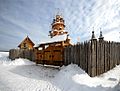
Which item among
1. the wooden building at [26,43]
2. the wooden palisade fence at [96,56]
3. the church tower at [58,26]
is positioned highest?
the church tower at [58,26]

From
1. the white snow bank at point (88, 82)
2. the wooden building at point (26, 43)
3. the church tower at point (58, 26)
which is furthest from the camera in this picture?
the church tower at point (58, 26)

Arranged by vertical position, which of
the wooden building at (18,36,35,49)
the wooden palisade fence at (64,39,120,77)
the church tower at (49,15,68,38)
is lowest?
the wooden palisade fence at (64,39,120,77)

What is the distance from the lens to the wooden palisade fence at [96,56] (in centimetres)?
947

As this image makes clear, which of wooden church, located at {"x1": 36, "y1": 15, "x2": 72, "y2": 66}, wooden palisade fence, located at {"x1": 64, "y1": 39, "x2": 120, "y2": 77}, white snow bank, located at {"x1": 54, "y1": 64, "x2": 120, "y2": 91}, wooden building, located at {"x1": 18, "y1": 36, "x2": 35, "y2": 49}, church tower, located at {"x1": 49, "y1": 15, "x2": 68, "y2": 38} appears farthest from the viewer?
church tower, located at {"x1": 49, "y1": 15, "x2": 68, "y2": 38}

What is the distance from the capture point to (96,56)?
9.68 meters

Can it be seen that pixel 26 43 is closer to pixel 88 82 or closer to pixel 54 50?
pixel 54 50

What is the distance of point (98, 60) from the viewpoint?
9.77m

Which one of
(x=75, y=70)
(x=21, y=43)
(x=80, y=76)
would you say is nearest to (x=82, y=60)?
(x=75, y=70)

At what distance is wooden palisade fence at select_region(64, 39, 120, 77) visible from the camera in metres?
9.47

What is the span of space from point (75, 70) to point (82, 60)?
93 centimetres

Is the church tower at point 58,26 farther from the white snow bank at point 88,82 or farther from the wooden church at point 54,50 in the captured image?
the white snow bank at point 88,82

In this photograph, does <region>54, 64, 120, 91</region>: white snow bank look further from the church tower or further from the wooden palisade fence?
the church tower

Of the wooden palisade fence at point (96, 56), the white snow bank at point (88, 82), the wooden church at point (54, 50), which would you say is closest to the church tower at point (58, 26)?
the wooden church at point (54, 50)

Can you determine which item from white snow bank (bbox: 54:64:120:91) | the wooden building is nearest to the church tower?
the wooden building
